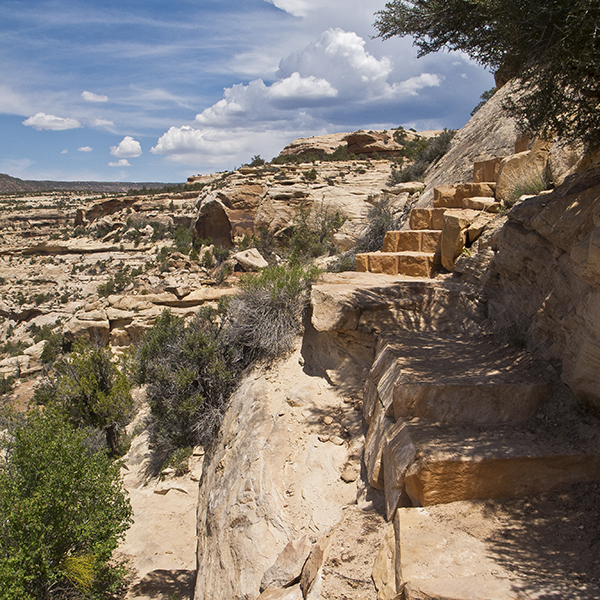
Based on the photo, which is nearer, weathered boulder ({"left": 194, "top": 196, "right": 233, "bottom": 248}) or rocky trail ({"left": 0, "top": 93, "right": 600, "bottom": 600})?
rocky trail ({"left": 0, "top": 93, "right": 600, "bottom": 600})

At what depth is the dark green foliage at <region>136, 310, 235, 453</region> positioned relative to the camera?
678 centimetres

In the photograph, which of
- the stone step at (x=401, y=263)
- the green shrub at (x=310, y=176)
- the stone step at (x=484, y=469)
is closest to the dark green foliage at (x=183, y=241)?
the green shrub at (x=310, y=176)

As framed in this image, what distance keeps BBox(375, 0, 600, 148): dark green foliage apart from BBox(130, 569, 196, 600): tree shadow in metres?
6.95

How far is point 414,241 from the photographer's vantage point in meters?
7.07

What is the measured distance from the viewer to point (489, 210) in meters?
6.32

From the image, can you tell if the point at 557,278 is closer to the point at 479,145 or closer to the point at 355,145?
the point at 479,145

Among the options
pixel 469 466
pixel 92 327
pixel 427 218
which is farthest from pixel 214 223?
pixel 469 466

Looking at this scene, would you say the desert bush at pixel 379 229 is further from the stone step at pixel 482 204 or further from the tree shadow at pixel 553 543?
the tree shadow at pixel 553 543

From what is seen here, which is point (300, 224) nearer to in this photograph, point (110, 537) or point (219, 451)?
point (219, 451)

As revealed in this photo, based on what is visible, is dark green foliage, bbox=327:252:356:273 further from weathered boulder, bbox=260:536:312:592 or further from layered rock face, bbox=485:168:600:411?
weathered boulder, bbox=260:536:312:592

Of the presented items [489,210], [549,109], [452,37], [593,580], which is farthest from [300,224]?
[593,580]

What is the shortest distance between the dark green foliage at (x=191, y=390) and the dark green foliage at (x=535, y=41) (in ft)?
17.6

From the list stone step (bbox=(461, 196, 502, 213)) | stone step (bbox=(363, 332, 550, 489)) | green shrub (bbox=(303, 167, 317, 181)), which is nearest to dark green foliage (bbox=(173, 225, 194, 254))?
green shrub (bbox=(303, 167, 317, 181))

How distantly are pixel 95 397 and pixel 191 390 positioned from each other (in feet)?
10.8
